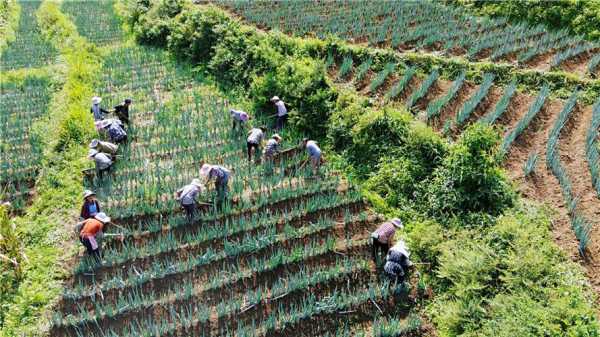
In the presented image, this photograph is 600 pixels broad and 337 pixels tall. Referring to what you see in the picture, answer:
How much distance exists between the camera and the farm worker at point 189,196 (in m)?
7.80

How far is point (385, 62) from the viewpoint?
12656 millimetres

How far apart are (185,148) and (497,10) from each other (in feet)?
39.2

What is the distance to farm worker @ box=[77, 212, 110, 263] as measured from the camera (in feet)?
23.0

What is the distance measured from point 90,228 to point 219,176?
7.12ft

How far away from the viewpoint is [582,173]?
27.9ft

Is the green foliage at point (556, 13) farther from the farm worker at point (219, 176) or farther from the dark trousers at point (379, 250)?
the farm worker at point (219, 176)

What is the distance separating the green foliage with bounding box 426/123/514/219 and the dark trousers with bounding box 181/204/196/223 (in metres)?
3.93

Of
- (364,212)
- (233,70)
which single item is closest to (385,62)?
(233,70)

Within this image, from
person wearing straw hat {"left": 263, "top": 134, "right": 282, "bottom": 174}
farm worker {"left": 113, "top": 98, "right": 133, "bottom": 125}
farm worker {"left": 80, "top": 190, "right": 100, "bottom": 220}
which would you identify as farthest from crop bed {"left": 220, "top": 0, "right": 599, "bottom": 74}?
farm worker {"left": 80, "top": 190, "right": 100, "bottom": 220}

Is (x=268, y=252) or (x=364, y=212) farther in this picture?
(x=364, y=212)

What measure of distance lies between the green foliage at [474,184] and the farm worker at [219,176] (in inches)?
137

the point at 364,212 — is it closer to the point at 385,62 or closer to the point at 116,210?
the point at 116,210

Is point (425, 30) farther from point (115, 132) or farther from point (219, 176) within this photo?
point (115, 132)

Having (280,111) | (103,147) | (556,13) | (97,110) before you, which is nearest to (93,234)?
(103,147)
